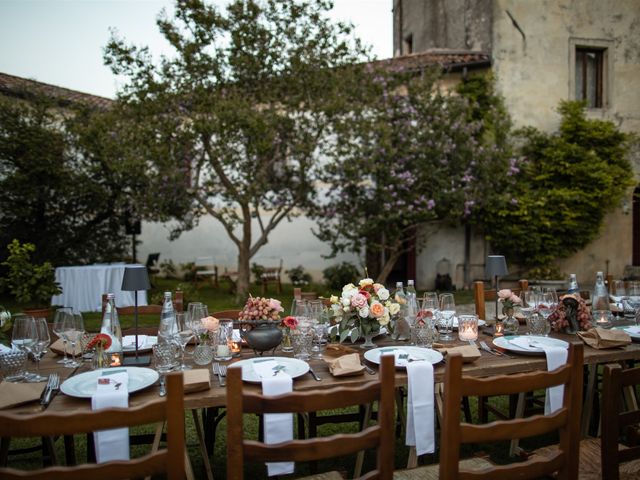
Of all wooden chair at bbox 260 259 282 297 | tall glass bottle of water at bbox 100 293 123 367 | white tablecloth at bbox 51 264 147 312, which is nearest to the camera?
tall glass bottle of water at bbox 100 293 123 367

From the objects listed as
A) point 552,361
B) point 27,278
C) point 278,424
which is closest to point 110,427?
point 278,424

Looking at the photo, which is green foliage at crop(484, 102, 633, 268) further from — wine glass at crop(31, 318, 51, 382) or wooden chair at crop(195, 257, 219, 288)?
wine glass at crop(31, 318, 51, 382)

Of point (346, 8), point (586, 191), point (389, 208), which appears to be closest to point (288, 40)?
point (346, 8)

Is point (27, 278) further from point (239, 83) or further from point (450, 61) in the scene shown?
point (450, 61)

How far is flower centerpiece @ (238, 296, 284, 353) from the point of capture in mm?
2840

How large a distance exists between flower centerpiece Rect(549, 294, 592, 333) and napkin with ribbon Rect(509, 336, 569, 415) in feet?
1.89

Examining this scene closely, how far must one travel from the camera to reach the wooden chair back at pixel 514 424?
183cm

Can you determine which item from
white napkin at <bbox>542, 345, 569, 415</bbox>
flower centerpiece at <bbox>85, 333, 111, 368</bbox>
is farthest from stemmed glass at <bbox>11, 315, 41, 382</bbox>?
white napkin at <bbox>542, 345, 569, 415</bbox>

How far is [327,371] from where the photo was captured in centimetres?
257

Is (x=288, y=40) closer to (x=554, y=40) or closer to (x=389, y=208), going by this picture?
(x=389, y=208)

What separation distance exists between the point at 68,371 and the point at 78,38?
13.1 meters

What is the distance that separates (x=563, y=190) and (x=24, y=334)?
1195cm

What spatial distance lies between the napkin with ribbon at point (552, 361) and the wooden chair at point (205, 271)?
11940mm

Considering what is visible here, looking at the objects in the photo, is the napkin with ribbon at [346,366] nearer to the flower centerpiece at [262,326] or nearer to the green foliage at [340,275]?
the flower centerpiece at [262,326]
